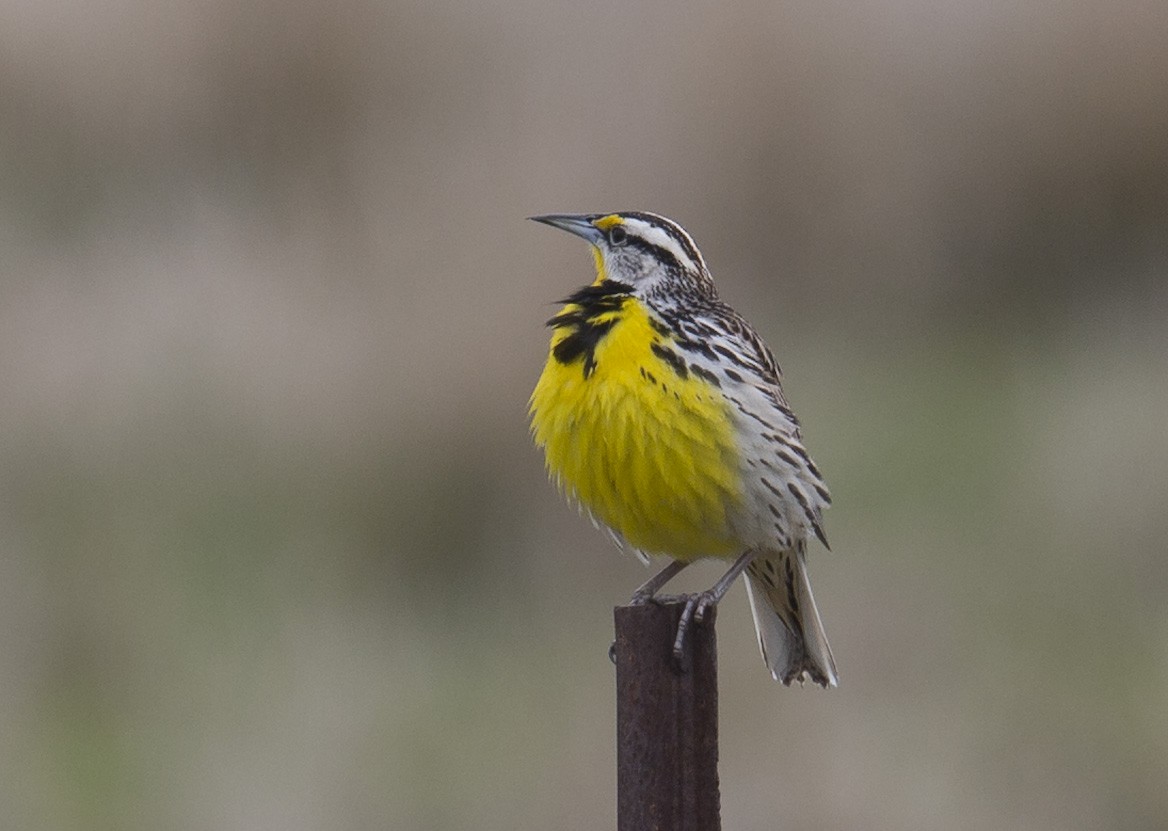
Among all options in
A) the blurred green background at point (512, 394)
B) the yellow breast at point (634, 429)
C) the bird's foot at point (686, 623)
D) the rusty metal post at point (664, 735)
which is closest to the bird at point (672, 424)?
the yellow breast at point (634, 429)

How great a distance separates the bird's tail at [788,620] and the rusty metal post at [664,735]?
1.40 meters

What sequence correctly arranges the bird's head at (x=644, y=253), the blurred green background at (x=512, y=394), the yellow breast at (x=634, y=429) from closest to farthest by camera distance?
the yellow breast at (x=634, y=429)
the bird's head at (x=644, y=253)
the blurred green background at (x=512, y=394)

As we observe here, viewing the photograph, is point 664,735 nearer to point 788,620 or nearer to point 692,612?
point 692,612

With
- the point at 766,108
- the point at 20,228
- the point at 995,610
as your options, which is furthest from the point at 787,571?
the point at 20,228

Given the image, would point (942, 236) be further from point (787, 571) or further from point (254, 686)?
point (787, 571)

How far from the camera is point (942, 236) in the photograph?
23.6 feet

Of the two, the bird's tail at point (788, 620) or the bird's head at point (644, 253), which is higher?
the bird's head at point (644, 253)

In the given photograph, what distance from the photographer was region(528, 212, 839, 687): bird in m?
3.52

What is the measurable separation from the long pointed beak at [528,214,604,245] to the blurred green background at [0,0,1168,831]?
1704mm

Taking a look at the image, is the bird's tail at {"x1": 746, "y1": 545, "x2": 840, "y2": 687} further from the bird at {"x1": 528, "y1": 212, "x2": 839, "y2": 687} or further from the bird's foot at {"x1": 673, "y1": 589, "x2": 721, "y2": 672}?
the bird's foot at {"x1": 673, "y1": 589, "x2": 721, "y2": 672}

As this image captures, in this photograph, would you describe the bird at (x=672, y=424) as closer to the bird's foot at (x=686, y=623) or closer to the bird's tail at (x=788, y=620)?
the bird's tail at (x=788, y=620)

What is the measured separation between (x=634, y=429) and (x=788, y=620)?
26.6 inches

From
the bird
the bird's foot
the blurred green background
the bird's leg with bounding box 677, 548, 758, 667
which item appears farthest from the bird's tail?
the blurred green background

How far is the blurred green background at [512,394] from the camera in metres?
5.45
